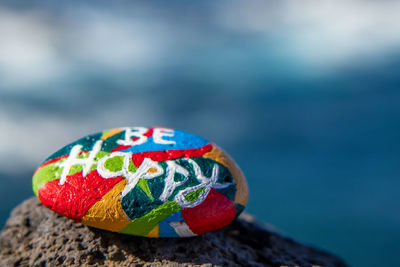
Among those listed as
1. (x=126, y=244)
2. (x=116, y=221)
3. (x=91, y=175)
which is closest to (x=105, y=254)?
(x=126, y=244)

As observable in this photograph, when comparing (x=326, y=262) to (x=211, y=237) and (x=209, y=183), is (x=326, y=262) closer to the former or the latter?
(x=211, y=237)

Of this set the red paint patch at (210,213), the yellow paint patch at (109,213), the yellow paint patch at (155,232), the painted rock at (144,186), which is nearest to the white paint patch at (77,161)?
the painted rock at (144,186)

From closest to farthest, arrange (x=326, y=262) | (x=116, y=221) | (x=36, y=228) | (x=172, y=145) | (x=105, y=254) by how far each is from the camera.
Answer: (x=116, y=221), (x=105, y=254), (x=172, y=145), (x=36, y=228), (x=326, y=262)

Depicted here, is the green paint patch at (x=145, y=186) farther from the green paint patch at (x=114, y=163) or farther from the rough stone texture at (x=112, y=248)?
the rough stone texture at (x=112, y=248)

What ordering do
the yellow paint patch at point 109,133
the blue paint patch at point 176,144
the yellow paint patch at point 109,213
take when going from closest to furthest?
the yellow paint patch at point 109,213 → the blue paint patch at point 176,144 → the yellow paint patch at point 109,133

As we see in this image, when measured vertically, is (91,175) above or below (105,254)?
above

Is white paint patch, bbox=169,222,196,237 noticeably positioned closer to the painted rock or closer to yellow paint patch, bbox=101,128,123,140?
the painted rock

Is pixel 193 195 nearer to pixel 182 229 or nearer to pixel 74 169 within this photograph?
pixel 182 229
